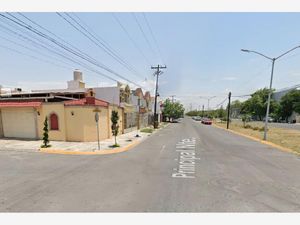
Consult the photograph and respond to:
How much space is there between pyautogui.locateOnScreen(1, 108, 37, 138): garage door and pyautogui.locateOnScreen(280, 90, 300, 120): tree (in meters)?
80.5

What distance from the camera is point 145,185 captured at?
6.58 metres

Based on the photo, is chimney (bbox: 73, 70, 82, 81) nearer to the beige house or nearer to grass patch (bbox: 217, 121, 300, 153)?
the beige house

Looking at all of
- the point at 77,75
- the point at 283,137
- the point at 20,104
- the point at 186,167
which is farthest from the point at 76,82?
the point at 283,137

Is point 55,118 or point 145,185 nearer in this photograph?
point 145,185

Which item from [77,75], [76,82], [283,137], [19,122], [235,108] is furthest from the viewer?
[235,108]

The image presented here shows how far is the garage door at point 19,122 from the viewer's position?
17.8 m

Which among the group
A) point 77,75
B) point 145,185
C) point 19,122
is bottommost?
point 145,185

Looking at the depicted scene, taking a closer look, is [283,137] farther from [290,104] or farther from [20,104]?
[290,104]

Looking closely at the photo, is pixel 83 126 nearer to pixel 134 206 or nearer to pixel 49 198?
pixel 49 198

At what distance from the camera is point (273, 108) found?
78.7 metres

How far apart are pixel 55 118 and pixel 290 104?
8172 centimetres

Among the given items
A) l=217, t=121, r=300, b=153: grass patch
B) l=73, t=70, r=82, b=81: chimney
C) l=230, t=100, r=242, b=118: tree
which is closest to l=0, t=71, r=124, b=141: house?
l=73, t=70, r=82, b=81: chimney

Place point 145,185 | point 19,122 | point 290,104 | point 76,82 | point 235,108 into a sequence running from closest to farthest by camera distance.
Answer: point 145,185 → point 19,122 → point 76,82 → point 290,104 → point 235,108

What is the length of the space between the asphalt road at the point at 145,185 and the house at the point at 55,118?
619 cm
